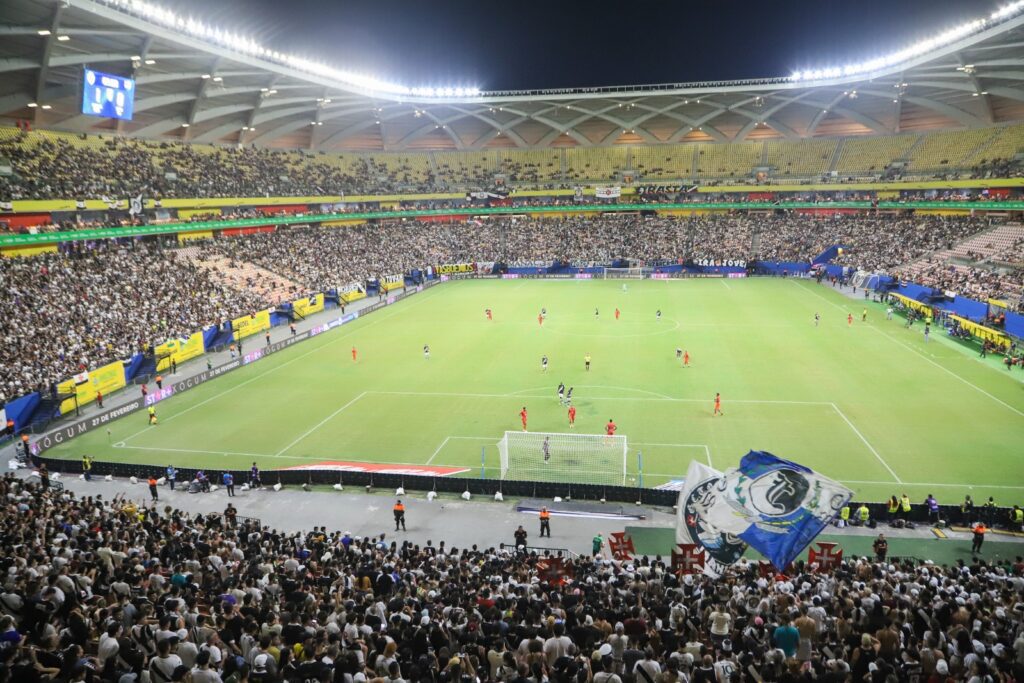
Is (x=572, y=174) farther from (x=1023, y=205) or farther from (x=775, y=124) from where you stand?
(x=1023, y=205)

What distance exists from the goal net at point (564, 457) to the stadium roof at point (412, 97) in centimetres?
3961

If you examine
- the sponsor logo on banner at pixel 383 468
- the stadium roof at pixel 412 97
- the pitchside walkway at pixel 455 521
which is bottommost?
the pitchside walkway at pixel 455 521

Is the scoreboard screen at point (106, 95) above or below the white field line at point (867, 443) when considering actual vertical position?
above

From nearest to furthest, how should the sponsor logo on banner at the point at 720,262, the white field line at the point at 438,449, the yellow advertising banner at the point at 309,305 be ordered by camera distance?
the white field line at the point at 438,449
the yellow advertising banner at the point at 309,305
the sponsor logo on banner at the point at 720,262

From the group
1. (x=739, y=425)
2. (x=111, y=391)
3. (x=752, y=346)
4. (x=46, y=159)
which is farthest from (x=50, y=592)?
(x=46, y=159)

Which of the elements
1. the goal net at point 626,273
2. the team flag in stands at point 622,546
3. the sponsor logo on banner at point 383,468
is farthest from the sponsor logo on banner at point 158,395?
the goal net at point 626,273

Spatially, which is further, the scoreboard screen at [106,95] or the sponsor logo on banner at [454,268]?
the sponsor logo on banner at [454,268]

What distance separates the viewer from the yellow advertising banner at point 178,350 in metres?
39.3

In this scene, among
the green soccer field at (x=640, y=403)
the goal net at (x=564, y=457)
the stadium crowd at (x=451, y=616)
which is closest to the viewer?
the stadium crowd at (x=451, y=616)

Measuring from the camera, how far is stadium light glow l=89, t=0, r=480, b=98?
147 ft

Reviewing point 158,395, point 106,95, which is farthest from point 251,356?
point 106,95

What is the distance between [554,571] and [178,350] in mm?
35722

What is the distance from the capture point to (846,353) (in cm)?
3947

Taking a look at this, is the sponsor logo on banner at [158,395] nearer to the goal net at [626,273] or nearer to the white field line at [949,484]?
the white field line at [949,484]
